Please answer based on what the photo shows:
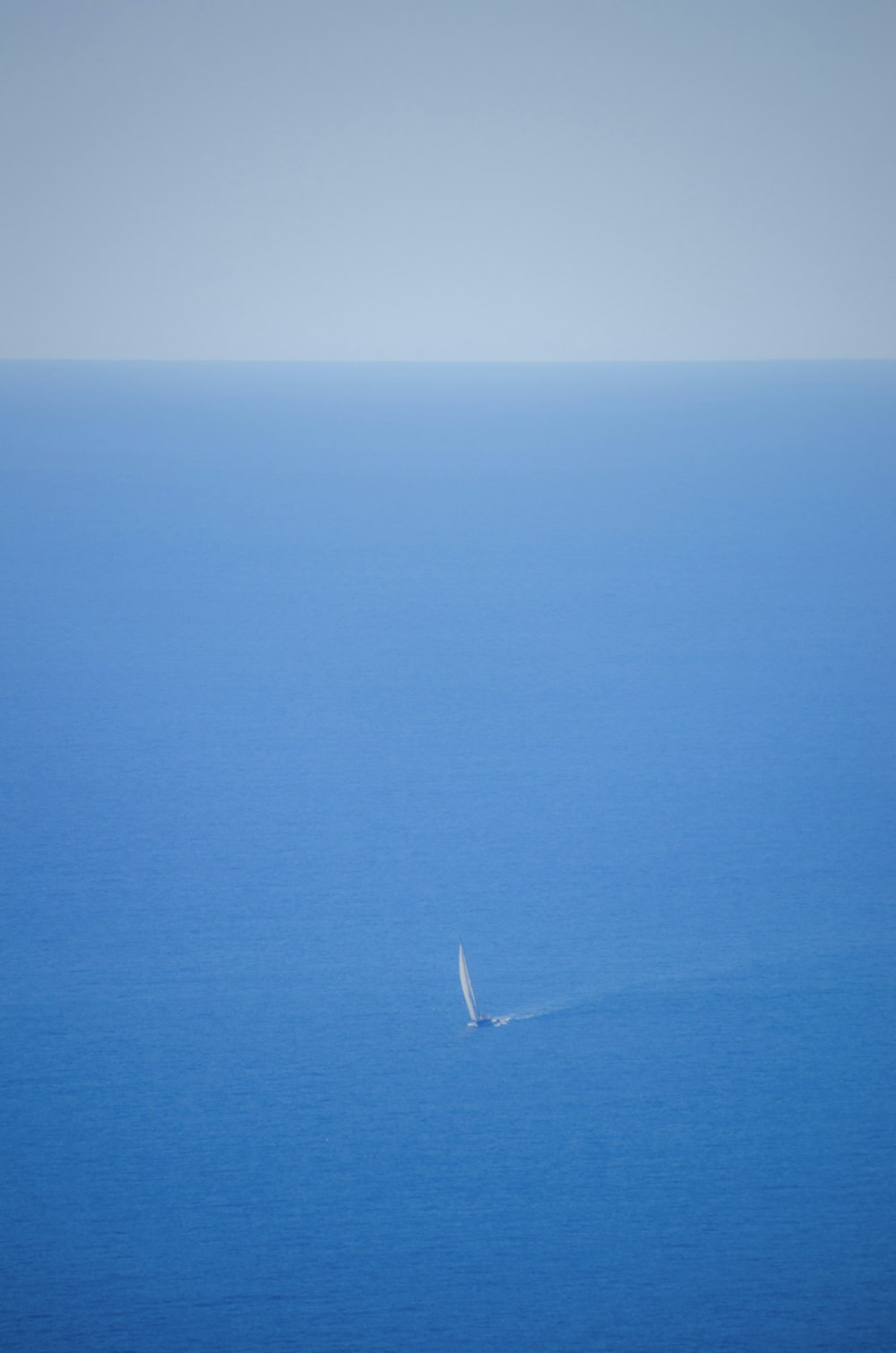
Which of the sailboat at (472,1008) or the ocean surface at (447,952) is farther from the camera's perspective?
the sailboat at (472,1008)

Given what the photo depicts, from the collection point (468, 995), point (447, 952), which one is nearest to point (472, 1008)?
point (468, 995)

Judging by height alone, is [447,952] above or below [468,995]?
above

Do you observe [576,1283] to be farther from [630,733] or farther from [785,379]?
[785,379]

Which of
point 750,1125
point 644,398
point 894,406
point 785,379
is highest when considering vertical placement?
point 785,379

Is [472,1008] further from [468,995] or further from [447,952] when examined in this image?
[447,952]

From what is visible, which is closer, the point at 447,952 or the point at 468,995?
the point at 468,995

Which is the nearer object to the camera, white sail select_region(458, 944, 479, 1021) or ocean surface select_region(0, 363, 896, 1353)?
ocean surface select_region(0, 363, 896, 1353)

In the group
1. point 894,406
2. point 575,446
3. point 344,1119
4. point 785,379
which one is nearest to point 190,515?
point 575,446

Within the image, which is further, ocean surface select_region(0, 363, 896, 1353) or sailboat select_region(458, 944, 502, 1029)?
sailboat select_region(458, 944, 502, 1029)
